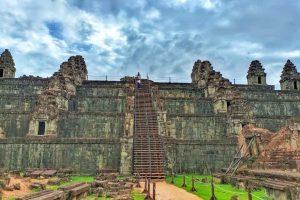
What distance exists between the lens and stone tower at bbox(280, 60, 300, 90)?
59.4 meters

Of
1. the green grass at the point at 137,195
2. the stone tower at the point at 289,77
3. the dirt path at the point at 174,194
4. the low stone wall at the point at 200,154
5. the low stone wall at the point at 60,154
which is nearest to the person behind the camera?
the green grass at the point at 137,195

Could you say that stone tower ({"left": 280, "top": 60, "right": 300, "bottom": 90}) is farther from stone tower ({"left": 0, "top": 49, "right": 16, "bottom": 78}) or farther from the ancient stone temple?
stone tower ({"left": 0, "top": 49, "right": 16, "bottom": 78})

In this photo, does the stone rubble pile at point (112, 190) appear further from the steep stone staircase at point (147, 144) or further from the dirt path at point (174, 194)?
the steep stone staircase at point (147, 144)

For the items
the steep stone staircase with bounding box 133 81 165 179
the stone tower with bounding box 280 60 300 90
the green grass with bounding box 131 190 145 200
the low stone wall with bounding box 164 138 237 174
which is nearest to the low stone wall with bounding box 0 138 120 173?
the steep stone staircase with bounding box 133 81 165 179

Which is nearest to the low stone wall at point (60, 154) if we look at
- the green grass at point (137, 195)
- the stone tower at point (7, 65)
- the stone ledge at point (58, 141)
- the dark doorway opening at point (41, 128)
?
the stone ledge at point (58, 141)

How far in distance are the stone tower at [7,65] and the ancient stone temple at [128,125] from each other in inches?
422

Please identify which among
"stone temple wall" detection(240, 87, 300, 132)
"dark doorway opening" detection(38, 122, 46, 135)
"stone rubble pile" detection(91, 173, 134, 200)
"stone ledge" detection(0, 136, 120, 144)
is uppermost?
"stone temple wall" detection(240, 87, 300, 132)

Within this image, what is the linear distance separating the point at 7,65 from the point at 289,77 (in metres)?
49.3

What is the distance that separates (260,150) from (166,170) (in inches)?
387

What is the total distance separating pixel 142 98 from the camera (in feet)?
140

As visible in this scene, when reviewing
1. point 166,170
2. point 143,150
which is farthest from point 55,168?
point 166,170

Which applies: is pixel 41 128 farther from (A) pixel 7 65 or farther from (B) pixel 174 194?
(A) pixel 7 65

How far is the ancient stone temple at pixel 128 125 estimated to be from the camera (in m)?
31.0

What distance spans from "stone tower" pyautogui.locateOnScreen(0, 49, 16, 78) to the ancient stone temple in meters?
10.7
